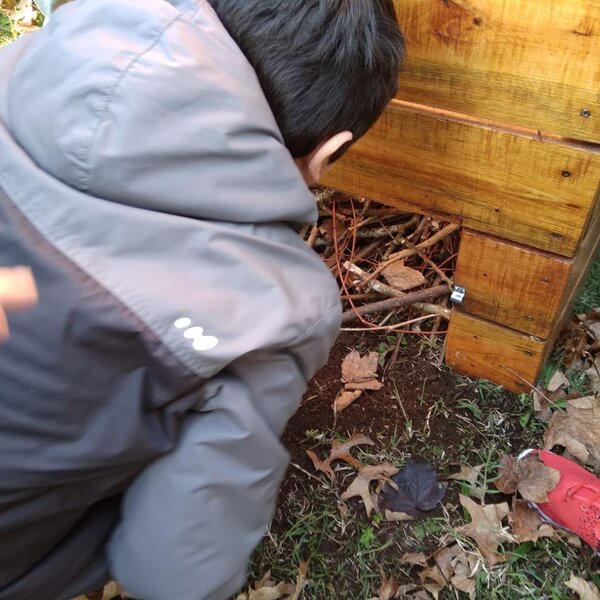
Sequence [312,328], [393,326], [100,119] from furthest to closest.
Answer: [393,326], [312,328], [100,119]

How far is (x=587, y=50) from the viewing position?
1.21 metres

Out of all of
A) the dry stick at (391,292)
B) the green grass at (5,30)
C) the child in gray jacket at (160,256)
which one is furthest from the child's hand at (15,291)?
the green grass at (5,30)

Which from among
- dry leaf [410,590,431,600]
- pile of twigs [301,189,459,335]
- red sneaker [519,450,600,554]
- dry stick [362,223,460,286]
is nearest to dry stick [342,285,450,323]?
pile of twigs [301,189,459,335]

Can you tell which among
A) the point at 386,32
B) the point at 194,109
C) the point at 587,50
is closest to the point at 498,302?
the point at 587,50


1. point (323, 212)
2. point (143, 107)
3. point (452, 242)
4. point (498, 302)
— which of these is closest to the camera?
point (143, 107)

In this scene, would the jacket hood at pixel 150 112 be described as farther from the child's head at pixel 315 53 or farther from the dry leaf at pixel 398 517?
the dry leaf at pixel 398 517

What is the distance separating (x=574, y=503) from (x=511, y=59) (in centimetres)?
105

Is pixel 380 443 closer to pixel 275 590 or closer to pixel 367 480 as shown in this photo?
pixel 367 480

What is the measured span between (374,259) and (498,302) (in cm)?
69

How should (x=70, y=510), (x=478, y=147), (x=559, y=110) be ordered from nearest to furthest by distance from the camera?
(x=70, y=510) < (x=559, y=110) < (x=478, y=147)

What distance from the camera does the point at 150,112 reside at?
93 centimetres

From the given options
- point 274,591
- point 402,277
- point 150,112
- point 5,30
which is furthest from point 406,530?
point 5,30

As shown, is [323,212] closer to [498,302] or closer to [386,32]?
[498,302]

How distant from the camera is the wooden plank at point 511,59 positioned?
3.99ft
